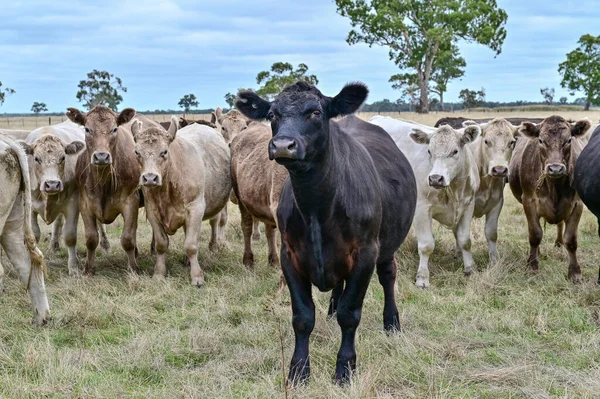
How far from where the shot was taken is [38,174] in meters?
7.50

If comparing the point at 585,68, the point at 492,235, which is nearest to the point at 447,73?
the point at 585,68

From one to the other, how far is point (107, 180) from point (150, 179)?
1.07 metres

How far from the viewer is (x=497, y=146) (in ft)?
25.6

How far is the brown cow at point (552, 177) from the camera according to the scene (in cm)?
734

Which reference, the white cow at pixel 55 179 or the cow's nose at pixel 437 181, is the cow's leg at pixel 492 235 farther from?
the white cow at pixel 55 179

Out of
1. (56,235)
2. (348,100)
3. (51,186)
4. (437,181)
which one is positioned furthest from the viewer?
(56,235)

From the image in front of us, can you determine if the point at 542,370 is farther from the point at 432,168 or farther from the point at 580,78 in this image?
the point at 580,78

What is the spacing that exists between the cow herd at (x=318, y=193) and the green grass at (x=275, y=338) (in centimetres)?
30

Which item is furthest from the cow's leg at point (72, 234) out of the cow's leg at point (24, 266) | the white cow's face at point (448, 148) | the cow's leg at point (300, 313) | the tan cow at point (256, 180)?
the cow's leg at point (300, 313)

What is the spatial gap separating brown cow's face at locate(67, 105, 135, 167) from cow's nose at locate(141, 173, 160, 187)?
0.57m

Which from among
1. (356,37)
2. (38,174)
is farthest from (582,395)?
(356,37)

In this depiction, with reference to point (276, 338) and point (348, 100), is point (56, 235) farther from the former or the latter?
point (348, 100)

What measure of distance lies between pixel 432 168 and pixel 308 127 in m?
3.69

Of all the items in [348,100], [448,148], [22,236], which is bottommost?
[22,236]
